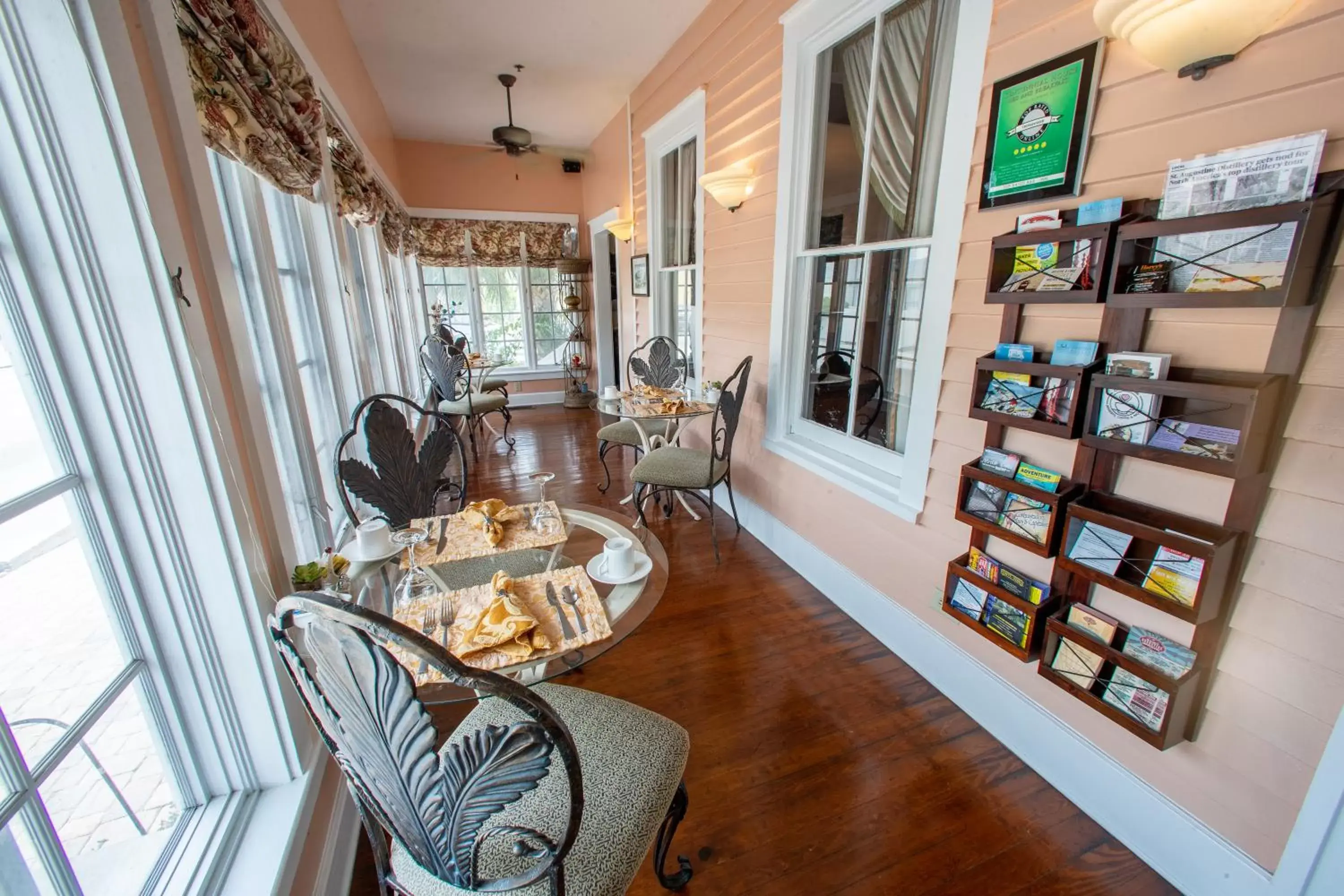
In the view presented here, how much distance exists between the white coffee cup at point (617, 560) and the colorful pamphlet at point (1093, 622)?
3.87ft

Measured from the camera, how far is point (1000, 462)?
1549mm

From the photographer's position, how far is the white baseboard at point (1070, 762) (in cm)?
124

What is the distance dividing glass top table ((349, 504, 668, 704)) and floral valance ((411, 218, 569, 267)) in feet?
17.4

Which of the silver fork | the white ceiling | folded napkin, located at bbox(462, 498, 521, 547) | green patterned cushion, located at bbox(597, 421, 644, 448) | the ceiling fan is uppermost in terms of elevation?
the white ceiling

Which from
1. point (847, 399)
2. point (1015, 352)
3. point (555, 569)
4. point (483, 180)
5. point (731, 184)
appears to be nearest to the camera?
point (555, 569)

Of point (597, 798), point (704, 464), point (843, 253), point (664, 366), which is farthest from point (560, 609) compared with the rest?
point (664, 366)

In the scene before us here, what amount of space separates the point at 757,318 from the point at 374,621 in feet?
8.49

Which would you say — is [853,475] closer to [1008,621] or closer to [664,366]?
[1008,621]

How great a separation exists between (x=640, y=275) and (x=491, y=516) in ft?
11.5

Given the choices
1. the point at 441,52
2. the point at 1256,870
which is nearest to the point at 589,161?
the point at 441,52

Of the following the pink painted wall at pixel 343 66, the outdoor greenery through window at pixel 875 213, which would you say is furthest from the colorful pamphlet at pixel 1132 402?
the pink painted wall at pixel 343 66

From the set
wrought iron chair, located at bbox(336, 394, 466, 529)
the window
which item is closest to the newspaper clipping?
wrought iron chair, located at bbox(336, 394, 466, 529)

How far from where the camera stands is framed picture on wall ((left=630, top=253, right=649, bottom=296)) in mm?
4441

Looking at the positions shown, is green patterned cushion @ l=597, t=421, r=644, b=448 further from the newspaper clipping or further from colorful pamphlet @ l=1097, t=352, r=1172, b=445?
the newspaper clipping
